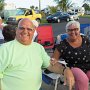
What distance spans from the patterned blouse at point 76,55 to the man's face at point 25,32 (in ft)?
4.18

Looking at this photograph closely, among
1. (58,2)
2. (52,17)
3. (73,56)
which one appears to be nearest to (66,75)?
(73,56)

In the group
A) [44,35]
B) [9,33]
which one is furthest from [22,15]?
[9,33]

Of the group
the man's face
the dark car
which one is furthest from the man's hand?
the dark car

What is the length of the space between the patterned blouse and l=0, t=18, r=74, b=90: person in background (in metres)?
1.15

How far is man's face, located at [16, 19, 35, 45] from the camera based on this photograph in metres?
3.35

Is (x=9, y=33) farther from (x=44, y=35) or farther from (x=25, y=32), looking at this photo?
(x=44, y=35)

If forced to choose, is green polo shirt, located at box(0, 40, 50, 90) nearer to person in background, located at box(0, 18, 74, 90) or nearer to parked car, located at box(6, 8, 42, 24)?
person in background, located at box(0, 18, 74, 90)

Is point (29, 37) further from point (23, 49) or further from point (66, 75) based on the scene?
point (66, 75)

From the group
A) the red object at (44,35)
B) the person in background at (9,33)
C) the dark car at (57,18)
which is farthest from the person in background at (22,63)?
the dark car at (57,18)

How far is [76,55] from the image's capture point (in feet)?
15.0

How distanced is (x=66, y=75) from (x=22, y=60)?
48 centimetres

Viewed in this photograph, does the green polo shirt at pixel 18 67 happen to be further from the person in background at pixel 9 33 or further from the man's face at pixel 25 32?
the person in background at pixel 9 33

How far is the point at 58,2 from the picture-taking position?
230ft

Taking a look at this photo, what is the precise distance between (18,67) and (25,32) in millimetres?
377
